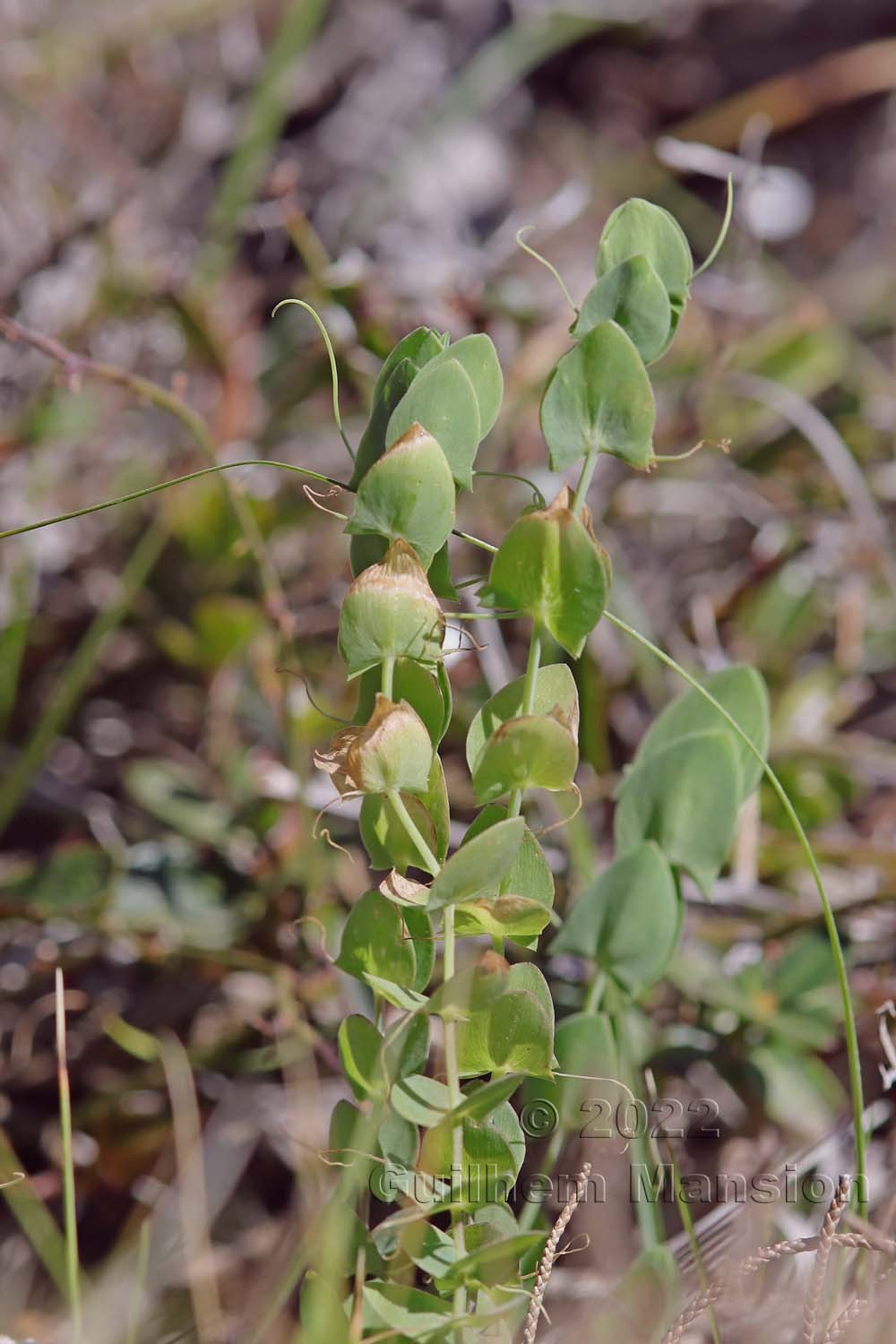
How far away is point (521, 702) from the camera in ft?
1.78

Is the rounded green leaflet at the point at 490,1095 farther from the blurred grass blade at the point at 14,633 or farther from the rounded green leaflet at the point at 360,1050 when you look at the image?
the blurred grass blade at the point at 14,633

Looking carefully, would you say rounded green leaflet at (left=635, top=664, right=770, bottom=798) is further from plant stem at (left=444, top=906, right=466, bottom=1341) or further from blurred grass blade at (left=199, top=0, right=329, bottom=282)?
blurred grass blade at (left=199, top=0, right=329, bottom=282)

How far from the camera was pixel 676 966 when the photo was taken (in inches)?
34.4

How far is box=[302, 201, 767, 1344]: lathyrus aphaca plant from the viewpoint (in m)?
0.49

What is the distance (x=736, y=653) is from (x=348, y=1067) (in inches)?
31.9

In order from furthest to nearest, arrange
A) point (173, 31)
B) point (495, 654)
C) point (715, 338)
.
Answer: point (173, 31) → point (715, 338) → point (495, 654)

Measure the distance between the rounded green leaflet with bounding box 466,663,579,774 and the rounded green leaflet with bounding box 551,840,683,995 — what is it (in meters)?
0.15

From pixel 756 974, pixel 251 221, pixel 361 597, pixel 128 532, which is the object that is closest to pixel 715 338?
pixel 251 221

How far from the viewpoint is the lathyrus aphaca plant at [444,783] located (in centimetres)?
49

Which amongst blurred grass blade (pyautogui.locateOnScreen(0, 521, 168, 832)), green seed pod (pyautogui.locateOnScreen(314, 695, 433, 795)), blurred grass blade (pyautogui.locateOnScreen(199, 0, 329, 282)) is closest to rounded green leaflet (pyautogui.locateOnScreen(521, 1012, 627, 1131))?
green seed pod (pyautogui.locateOnScreen(314, 695, 433, 795))

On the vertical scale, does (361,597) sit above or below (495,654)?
above

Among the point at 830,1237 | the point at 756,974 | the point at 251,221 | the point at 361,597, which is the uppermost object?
the point at 251,221

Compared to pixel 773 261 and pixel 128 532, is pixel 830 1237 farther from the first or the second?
pixel 773 261

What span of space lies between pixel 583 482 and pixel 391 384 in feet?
0.30
